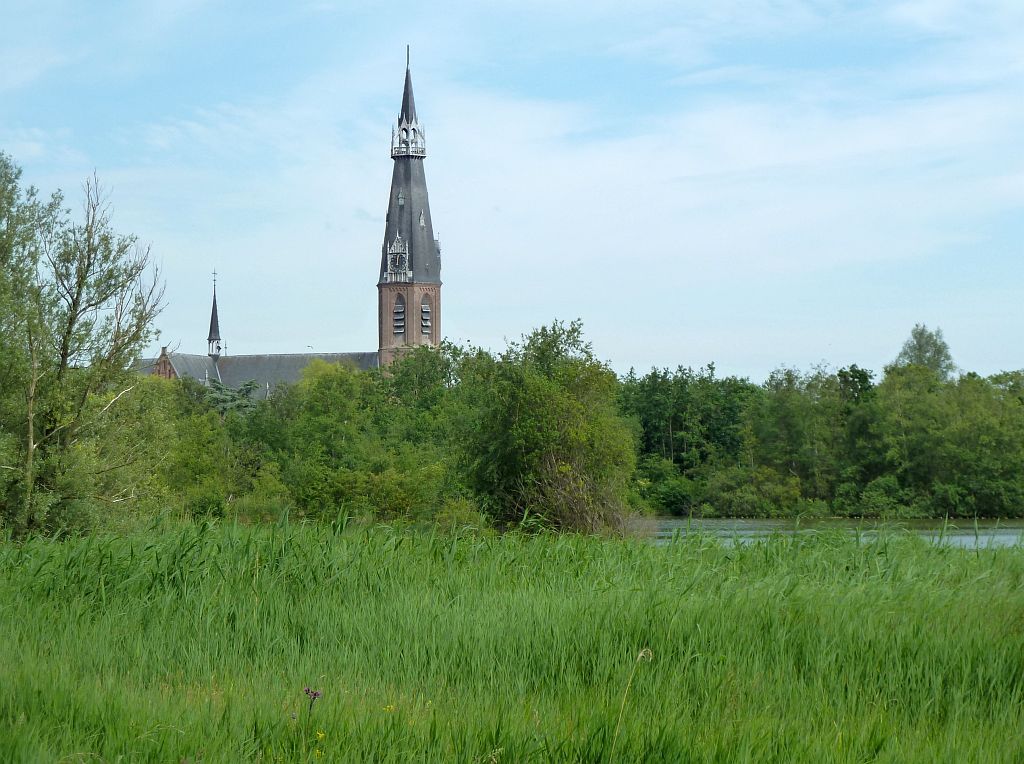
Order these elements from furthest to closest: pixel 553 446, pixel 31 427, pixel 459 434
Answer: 1. pixel 459 434
2. pixel 553 446
3. pixel 31 427

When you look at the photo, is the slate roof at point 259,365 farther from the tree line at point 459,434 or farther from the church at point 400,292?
the tree line at point 459,434

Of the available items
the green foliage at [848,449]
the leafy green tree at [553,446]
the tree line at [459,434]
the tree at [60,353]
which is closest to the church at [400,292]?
the tree line at [459,434]

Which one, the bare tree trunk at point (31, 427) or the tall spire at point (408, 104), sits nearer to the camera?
the bare tree trunk at point (31, 427)

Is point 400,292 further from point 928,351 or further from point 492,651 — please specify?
point 492,651

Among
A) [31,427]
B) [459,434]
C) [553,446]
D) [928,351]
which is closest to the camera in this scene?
[31,427]

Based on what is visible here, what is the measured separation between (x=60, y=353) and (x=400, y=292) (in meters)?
81.2

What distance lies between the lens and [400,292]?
104688 mm

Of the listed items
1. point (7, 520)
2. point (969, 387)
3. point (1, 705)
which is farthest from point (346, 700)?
point (969, 387)

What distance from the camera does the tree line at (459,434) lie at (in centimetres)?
2336

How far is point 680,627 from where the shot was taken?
18.0ft

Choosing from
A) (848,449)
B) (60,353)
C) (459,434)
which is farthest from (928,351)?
(60,353)

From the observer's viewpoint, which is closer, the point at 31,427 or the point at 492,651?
the point at 492,651

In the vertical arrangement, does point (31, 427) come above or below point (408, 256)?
below

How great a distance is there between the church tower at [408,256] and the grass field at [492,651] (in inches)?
3702
